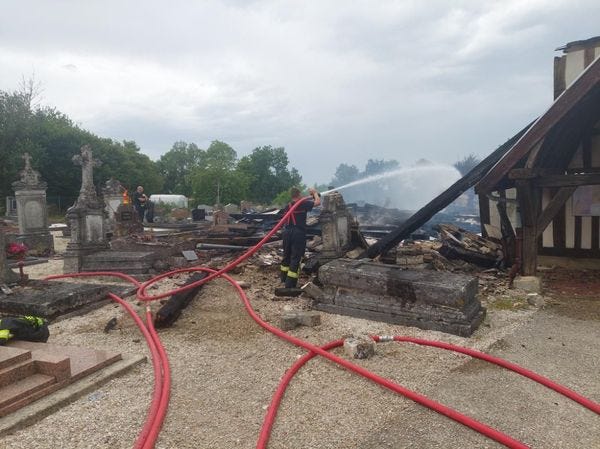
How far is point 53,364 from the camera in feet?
13.1

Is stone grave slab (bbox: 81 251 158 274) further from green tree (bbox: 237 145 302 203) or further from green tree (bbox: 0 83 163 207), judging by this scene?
green tree (bbox: 237 145 302 203)

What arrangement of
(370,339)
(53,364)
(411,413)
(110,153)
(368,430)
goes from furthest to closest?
1. (110,153)
2. (370,339)
3. (53,364)
4. (411,413)
5. (368,430)

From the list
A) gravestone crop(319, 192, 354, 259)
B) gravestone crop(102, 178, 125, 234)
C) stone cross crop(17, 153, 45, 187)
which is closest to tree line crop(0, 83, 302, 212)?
gravestone crop(102, 178, 125, 234)

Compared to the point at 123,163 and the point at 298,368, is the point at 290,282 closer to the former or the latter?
the point at 298,368

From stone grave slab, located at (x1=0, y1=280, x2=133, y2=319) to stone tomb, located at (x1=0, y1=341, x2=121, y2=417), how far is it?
205cm

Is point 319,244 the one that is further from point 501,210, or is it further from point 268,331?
point 268,331

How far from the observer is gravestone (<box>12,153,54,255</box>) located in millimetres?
14448

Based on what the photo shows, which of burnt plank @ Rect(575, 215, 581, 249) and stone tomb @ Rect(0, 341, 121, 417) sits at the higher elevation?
burnt plank @ Rect(575, 215, 581, 249)

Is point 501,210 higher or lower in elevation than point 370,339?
higher

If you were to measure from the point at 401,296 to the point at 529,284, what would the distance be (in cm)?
325

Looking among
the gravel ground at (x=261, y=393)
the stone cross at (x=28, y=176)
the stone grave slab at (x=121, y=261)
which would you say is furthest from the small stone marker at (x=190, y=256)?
the stone cross at (x=28, y=176)

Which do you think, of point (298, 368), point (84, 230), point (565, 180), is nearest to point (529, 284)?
point (565, 180)

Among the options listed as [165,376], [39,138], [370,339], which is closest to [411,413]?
[370,339]

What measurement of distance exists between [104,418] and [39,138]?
41.8 m
